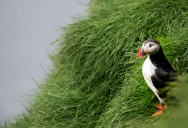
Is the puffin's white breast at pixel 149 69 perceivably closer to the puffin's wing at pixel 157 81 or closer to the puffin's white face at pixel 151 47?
the puffin's wing at pixel 157 81

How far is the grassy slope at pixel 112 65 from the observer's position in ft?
7.86

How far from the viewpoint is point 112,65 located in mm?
3057

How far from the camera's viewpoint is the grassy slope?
2.39 meters

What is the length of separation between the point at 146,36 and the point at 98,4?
54.1 inches

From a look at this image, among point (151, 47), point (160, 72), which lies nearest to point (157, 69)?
point (160, 72)

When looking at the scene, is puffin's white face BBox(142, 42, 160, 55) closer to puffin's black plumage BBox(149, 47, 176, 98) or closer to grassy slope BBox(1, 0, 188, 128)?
puffin's black plumage BBox(149, 47, 176, 98)

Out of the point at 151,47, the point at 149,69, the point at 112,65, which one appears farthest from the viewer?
the point at 112,65

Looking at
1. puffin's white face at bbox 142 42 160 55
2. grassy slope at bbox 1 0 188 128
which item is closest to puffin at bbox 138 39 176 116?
puffin's white face at bbox 142 42 160 55

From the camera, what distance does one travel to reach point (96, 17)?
3.58 metres

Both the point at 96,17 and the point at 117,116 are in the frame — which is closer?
the point at 117,116

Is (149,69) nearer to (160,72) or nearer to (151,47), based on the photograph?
(160,72)

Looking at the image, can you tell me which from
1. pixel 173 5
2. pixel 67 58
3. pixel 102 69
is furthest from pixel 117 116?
pixel 173 5

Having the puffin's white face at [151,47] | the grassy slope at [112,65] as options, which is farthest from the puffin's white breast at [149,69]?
the grassy slope at [112,65]

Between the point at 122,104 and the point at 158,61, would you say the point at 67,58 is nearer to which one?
the point at 122,104
